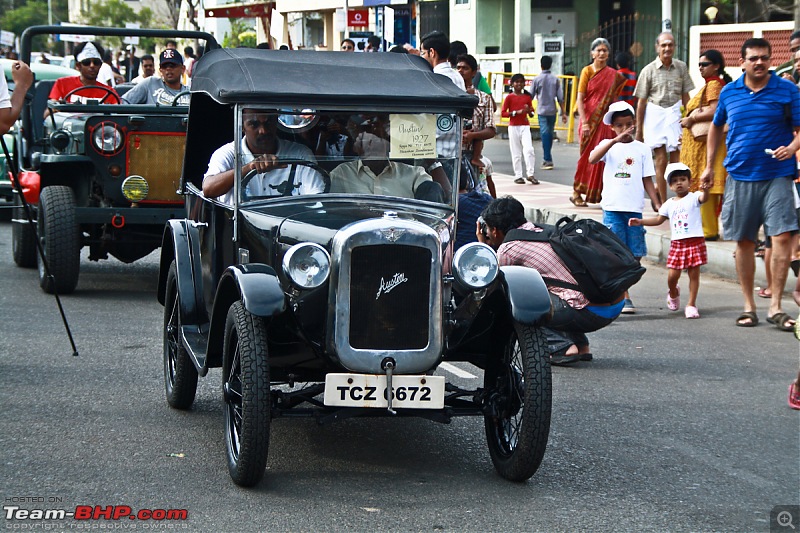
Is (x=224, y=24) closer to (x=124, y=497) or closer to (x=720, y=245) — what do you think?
(x=720, y=245)

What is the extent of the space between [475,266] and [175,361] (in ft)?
6.81

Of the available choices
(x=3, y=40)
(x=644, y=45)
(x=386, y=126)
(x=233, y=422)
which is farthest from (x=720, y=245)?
(x=3, y=40)

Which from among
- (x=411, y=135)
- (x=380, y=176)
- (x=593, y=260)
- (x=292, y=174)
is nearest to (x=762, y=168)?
(x=593, y=260)

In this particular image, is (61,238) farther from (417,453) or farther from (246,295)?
(246,295)

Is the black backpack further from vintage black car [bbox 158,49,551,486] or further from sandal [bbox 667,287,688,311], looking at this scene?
sandal [bbox 667,287,688,311]

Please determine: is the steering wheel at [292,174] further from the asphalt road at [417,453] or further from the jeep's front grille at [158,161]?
the jeep's front grille at [158,161]

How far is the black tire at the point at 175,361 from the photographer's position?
20.5 ft

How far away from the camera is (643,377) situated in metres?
7.53

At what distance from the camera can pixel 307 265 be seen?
5039 millimetres

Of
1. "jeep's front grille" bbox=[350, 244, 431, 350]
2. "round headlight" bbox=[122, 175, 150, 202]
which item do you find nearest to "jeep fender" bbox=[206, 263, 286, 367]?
"jeep's front grille" bbox=[350, 244, 431, 350]

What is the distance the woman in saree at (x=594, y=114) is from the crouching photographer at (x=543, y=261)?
269 inches

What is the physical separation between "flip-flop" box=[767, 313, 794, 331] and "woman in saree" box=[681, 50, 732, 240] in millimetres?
2881

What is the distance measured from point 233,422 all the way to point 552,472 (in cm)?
145

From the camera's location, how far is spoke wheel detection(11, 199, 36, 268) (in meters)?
11.2
